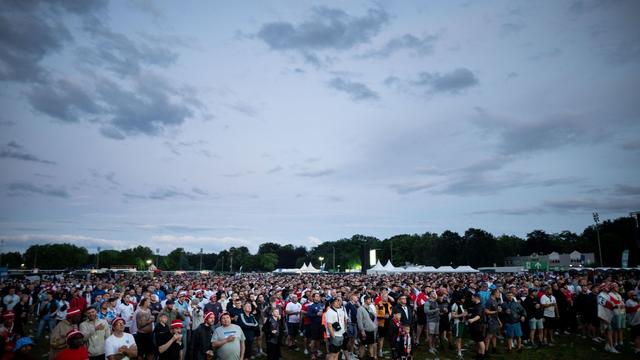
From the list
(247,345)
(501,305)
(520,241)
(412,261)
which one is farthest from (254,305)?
(520,241)

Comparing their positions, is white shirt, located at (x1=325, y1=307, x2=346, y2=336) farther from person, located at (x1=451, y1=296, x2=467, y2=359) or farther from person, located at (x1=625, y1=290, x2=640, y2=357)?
person, located at (x1=625, y1=290, x2=640, y2=357)

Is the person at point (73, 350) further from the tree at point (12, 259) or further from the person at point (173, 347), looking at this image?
the tree at point (12, 259)

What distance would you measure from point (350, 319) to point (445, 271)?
40656 mm

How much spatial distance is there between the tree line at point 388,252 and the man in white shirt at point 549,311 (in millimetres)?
83898

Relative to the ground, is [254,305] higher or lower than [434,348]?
higher

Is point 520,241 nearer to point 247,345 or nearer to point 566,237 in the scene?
point 566,237

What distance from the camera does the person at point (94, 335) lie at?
719 cm

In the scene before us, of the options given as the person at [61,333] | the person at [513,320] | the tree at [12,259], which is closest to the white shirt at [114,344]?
the person at [61,333]

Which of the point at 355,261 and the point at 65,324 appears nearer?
the point at 65,324

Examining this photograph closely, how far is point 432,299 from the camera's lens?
41.1 ft

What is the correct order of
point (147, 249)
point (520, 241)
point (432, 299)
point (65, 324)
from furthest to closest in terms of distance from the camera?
1. point (147, 249)
2. point (520, 241)
3. point (432, 299)
4. point (65, 324)

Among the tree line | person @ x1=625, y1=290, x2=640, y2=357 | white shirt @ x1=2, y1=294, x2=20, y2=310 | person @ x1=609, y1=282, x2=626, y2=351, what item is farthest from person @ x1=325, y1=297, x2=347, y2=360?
the tree line

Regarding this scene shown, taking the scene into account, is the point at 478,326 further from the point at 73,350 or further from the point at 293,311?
the point at 73,350

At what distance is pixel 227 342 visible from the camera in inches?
265
